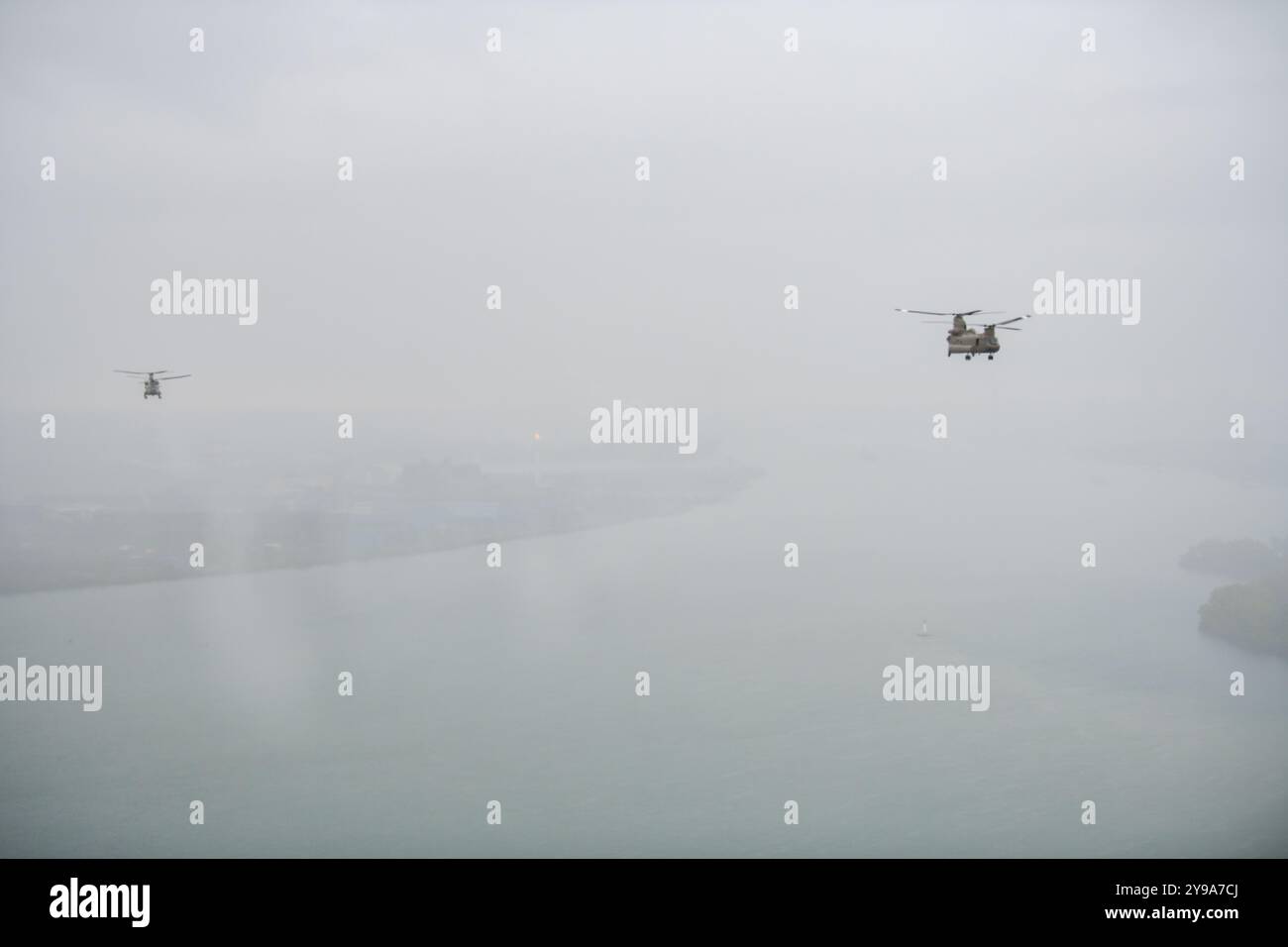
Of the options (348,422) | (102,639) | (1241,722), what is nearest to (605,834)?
(348,422)

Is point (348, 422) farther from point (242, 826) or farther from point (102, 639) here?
point (242, 826)
